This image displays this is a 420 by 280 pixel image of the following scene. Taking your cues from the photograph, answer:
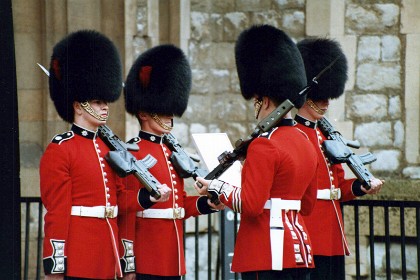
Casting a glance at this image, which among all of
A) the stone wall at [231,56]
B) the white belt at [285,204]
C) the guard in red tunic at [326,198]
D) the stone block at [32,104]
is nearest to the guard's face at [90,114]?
the white belt at [285,204]

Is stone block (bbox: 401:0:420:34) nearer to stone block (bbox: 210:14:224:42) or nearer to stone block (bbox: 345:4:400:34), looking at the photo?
stone block (bbox: 345:4:400:34)

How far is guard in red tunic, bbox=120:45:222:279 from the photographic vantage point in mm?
4973

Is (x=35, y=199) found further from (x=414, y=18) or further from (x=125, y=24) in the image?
(x=414, y=18)

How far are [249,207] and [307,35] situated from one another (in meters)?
3.64

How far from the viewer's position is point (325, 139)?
559cm

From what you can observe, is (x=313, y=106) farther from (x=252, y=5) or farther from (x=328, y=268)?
(x=252, y=5)

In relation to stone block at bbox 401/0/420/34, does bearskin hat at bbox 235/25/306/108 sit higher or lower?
lower

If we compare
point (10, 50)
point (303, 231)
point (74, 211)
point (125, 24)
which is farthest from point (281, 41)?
point (125, 24)

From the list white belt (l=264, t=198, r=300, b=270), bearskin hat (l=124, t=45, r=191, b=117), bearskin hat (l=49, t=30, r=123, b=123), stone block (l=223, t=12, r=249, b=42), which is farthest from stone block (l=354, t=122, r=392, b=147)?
white belt (l=264, t=198, r=300, b=270)

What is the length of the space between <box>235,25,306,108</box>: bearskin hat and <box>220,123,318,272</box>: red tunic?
0.19m

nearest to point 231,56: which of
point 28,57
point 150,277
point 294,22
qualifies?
point 294,22

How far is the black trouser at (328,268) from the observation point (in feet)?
17.8

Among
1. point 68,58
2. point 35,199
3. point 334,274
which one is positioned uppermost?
A: point 68,58

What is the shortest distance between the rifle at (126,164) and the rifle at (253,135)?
30 centimetres
